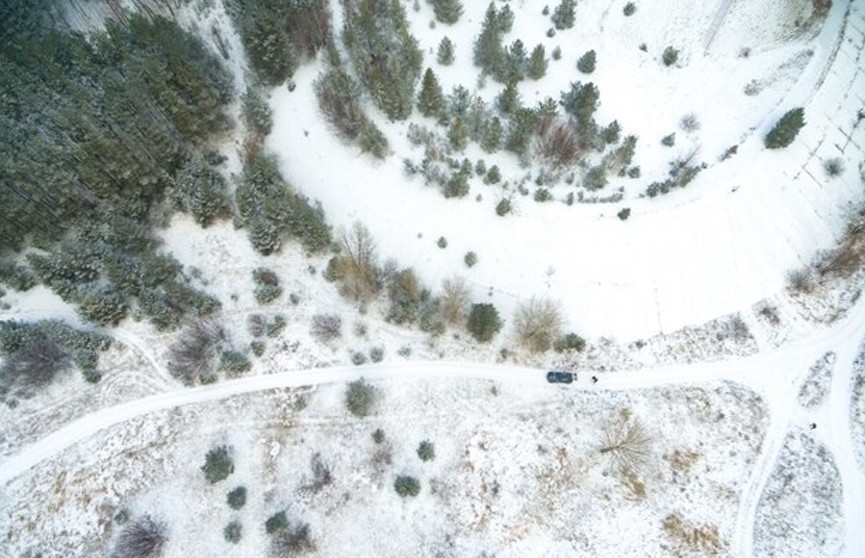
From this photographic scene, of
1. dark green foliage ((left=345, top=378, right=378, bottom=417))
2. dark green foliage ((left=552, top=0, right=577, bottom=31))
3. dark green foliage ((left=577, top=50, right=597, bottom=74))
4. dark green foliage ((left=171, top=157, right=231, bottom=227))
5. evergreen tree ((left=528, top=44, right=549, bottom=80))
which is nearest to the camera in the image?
dark green foliage ((left=345, top=378, right=378, bottom=417))

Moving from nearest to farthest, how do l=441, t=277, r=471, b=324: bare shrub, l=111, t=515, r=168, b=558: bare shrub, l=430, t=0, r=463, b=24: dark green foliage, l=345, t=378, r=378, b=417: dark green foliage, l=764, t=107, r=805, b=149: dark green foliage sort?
l=111, t=515, r=168, b=558: bare shrub, l=345, t=378, r=378, b=417: dark green foliage, l=441, t=277, r=471, b=324: bare shrub, l=764, t=107, r=805, b=149: dark green foliage, l=430, t=0, r=463, b=24: dark green foliage

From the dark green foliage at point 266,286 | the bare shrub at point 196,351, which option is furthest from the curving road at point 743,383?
the dark green foliage at point 266,286

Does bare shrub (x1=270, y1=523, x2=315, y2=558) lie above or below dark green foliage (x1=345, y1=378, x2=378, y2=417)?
below

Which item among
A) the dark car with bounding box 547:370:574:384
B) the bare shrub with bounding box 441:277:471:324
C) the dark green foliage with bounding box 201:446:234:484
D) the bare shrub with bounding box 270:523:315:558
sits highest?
the bare shrub with bounding box 441:277:471:324

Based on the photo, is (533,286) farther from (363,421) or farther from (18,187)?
(18,187)

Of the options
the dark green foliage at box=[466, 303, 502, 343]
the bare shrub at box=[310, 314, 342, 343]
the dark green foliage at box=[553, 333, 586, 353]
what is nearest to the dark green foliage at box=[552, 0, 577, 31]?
the dark green foliage at box=[466, 303, 502, 343]

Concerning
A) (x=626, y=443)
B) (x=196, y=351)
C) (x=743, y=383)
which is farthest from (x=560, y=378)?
(x=196, y=351)

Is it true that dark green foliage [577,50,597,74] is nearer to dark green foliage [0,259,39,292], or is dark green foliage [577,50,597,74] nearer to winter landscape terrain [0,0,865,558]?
winter landscape terrain [0,0,865,558]
